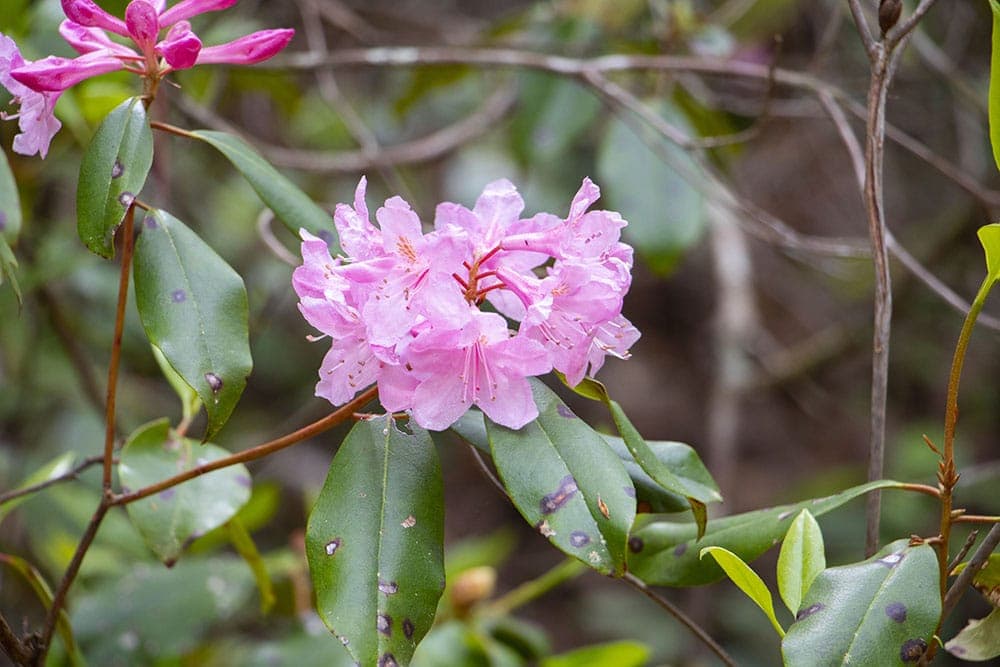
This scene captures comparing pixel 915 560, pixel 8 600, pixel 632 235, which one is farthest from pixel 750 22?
pixel 8 600

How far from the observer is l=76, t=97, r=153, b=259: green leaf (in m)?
0.80

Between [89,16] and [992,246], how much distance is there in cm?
75

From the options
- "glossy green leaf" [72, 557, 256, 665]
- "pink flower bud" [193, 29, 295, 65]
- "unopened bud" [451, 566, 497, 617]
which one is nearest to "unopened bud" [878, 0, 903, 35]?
"pink flower bud" [193, 29, 295, 65]

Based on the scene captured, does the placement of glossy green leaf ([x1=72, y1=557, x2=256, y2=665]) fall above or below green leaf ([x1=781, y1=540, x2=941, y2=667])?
below

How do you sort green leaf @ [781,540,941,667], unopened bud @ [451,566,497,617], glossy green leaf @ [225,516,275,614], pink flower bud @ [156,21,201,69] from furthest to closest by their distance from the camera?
unopened bud @ [451,566,497,617] → glossy green leaf @ [225,516,275,614] → pink flower bud @ [156,21,201,69] → green leaf @ [781,540,941,667]

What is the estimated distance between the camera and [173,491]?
3.44 ft

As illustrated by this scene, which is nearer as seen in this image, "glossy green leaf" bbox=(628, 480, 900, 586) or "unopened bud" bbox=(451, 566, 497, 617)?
"glossy green leaf" bbox=(628, 480, 900, 586)

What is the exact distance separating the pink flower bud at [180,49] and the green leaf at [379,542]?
0.34m

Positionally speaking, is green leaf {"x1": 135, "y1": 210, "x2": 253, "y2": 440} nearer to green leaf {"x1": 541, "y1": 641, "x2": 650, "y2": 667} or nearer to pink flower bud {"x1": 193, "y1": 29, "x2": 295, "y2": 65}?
pink flower bud {"x1": 193, "y1": 29, "x2": 295, "y2": 65}

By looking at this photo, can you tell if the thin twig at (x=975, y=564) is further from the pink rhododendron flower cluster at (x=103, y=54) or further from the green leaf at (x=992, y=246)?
the pink rhododendron flower cluster at (x=103, y=54)

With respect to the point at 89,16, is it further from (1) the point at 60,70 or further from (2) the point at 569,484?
(2) the point at 569,484

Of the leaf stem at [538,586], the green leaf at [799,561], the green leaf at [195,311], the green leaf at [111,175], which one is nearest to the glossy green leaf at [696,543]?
the green leaf at [799,561]

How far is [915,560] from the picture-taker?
753 mm

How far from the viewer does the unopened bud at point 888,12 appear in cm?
89
